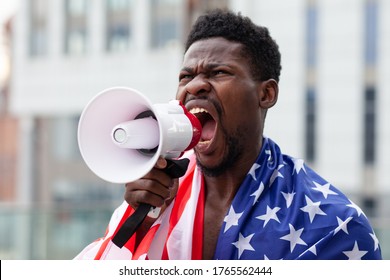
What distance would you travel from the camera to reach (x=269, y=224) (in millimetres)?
2111

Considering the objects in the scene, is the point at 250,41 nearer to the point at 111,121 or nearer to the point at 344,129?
the point at 111,121

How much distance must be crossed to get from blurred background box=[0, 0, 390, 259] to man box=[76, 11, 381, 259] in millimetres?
12284

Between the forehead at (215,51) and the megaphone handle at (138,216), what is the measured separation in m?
0.39

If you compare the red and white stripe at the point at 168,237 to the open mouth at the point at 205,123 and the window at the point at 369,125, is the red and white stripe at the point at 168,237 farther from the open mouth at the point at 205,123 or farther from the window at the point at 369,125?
the window at the point at 369,125

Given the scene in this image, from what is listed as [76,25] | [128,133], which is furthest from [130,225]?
[76,25]

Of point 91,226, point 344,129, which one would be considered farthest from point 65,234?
point 344,129

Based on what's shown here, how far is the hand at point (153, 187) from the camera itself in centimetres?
189


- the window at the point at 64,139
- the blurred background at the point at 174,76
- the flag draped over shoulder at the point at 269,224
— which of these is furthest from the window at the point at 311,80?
the flag draped over shoulder at the point at 269,224

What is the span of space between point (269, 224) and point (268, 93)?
459 mm

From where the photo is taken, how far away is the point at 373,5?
1914cm

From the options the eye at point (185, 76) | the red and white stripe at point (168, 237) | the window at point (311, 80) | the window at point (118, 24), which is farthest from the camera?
the window at point (118, 24)

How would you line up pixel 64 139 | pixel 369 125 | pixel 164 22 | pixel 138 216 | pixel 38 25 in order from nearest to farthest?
pixel 138 216 → pixel 369 125 → pixel 164 22 → pixel 38 25 → pixel 64 139

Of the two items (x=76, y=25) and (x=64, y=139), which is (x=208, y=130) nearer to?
→ (x=76, y=25)

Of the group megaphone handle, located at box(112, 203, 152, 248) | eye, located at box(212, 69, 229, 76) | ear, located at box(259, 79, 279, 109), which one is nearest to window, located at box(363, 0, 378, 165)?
ear, located at box(259, 79, 279, 109)
